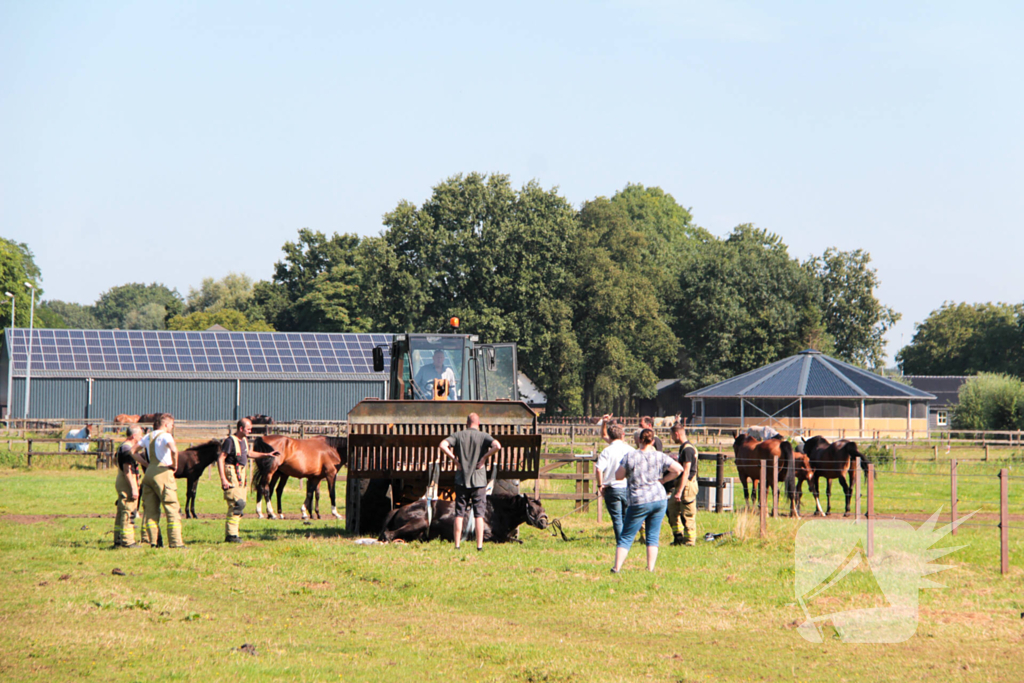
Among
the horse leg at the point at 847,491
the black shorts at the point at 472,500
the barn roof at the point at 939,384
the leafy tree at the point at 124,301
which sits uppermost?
the leafy tree at the point at 124,301

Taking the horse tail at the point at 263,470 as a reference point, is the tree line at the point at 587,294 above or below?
above

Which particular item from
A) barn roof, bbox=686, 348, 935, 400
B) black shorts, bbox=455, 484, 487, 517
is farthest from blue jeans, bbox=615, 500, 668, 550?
barn roof, bbox=686, 348, 935, 400

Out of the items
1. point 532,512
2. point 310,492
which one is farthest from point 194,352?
point 532,512

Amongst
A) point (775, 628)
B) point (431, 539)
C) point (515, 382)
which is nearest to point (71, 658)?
point (775, 628)

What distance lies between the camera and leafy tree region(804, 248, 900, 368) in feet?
274

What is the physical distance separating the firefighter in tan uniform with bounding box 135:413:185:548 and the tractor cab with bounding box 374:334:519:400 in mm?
4125

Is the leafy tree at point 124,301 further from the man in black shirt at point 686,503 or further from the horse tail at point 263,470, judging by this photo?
the man in black shirt at point 686,503

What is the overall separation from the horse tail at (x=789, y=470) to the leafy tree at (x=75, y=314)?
151 m

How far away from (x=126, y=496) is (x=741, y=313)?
63679 millimetres

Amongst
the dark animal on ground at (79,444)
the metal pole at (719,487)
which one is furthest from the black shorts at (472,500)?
the dark animal on ground at (79,444)

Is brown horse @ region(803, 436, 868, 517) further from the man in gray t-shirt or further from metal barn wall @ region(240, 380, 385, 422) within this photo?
metal barn wall @ region(240, 380, 385, 422)

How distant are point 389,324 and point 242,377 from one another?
12205mm

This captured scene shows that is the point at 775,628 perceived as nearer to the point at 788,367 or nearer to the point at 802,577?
the point at 802,577

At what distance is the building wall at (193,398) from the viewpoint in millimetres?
49344
